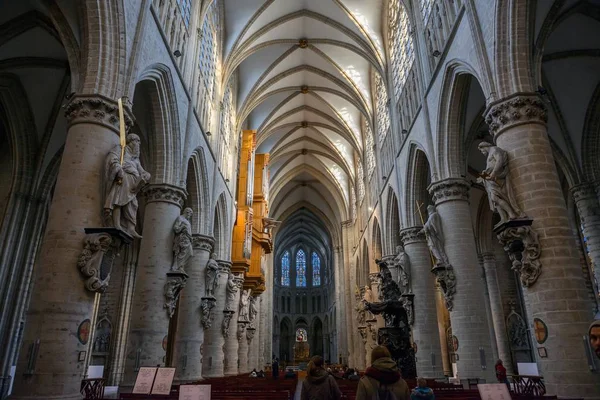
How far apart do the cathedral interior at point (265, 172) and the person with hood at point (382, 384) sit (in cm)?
572

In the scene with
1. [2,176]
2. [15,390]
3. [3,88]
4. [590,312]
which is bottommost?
[15,390]

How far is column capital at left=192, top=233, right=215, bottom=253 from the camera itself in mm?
16489

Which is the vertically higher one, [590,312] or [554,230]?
[554,230]

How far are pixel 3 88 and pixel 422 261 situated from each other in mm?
15944

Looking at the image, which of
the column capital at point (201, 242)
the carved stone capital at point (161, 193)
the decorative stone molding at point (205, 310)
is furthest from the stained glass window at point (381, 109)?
the carved stone capital at point (161, 193)

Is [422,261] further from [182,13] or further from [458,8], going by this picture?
[182,13]

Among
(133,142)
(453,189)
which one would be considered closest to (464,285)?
(453,189)

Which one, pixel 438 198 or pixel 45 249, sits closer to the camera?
pixel 45 249

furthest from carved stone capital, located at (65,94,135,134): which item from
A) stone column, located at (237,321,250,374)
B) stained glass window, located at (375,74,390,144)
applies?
stone column, located at (237,321,250,374)

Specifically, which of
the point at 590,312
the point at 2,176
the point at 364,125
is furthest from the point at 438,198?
the point at 364,125

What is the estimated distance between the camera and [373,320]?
2573cm

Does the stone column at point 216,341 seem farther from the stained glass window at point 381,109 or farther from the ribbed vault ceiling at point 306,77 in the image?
the stained glass window at point 381,109

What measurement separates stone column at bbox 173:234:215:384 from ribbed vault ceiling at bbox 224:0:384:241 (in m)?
9.29

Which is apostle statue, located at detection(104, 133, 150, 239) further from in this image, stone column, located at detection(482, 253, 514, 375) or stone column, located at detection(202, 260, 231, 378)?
stone column, located at detection(482, 253, 514, 375)
